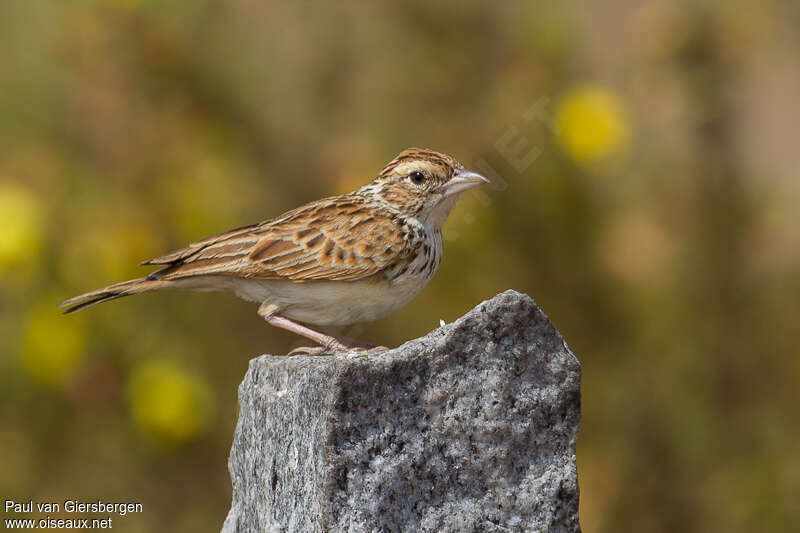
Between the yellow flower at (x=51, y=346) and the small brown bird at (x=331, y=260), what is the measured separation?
2.54 meters

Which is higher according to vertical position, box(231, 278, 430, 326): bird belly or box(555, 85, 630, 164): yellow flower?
box(555, 85, 630, 164): yellow flower

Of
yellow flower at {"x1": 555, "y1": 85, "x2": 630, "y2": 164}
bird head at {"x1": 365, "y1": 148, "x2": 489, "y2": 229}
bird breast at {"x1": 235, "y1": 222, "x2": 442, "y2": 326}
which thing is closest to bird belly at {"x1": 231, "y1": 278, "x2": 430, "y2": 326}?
bird breast at {"x1": 235, "y1": 222, "x2": 442, "y2": 326}

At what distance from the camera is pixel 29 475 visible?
7.51 metres

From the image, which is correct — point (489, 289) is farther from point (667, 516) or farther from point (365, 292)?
point (365, 292)

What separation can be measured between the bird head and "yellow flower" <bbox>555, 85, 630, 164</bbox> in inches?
108

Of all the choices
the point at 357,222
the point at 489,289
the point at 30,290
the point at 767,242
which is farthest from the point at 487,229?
the point at 30,290

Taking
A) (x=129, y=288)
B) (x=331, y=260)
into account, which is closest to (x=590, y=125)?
(x=331, y=260)

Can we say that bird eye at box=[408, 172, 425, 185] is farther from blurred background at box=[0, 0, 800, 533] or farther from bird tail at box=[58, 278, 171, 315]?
blurred background at box=[0, 0, 800, 533]

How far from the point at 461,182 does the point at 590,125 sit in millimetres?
3061

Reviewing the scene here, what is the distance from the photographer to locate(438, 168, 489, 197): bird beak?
4.95 metres

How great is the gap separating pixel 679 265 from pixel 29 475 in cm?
506

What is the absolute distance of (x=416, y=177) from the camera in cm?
510

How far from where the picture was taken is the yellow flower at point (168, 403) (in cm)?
731

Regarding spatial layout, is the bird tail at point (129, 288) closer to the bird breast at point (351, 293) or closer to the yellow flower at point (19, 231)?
the bird breast at point (351, 293)
